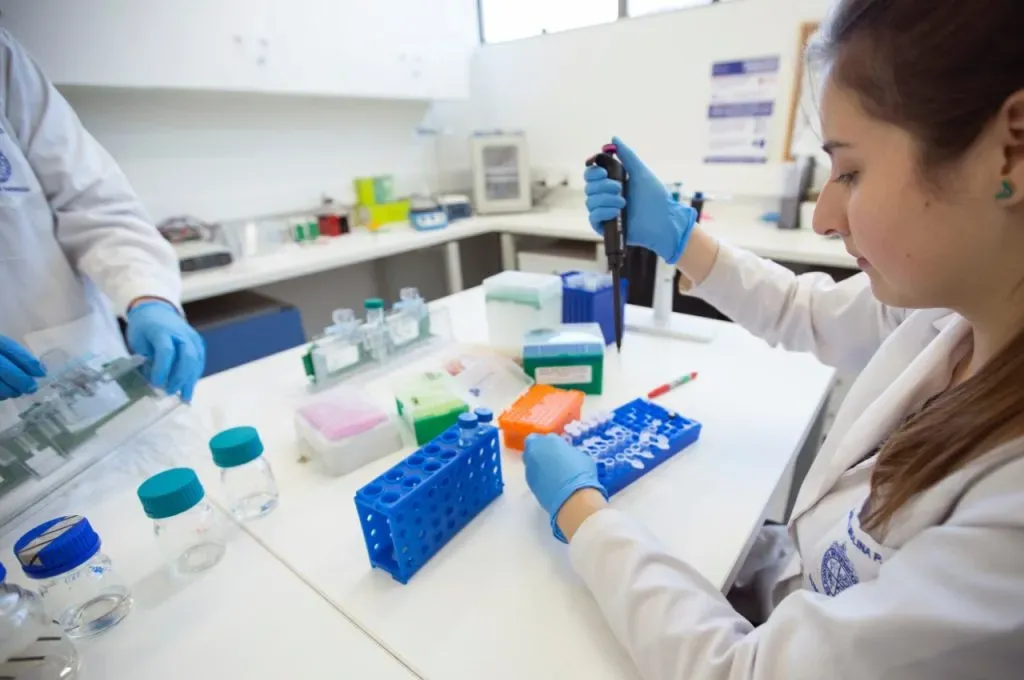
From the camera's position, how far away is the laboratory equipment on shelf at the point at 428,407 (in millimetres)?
792

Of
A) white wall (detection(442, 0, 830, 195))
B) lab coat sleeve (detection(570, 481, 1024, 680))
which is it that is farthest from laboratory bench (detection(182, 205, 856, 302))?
lab coat sleeve (detection(570, 481, 1024, 680))

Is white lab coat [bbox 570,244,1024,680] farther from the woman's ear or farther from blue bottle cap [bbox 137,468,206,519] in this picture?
blue bottle cap [bbox 137,468,206,519]

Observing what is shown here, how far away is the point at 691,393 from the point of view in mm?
945

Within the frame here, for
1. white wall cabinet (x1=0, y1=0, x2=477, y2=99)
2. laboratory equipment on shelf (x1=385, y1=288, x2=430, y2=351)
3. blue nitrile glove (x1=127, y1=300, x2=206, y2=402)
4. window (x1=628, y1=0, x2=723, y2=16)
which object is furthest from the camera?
window (x1=628, y1=0, x2=723, y2=16)

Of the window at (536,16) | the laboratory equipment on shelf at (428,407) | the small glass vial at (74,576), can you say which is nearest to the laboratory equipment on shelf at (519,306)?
the laboratory equipment on shelf at (428,407)

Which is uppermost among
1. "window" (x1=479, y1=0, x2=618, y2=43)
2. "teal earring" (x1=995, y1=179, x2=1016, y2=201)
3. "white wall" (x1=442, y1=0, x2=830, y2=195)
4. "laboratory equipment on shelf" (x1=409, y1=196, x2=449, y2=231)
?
"window" (x1=479, y1=0, x2=618, y2=43)

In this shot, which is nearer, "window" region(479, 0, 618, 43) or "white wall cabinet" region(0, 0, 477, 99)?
"white wall cabinet" region(0, 0, 477, 99)

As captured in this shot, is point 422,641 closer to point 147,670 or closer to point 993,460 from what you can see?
point 147,670

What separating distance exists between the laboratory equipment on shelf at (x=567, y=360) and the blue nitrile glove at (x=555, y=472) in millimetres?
259

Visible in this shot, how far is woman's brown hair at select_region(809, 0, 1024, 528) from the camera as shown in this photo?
15.5 inches

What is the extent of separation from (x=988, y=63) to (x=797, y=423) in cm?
57

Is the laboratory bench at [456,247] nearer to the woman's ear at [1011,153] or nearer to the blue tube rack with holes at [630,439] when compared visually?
the blue tube rack with holes at [630,439]

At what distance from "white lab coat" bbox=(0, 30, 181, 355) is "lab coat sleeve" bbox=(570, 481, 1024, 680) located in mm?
1124

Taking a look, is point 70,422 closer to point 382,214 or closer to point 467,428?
point 467,428
